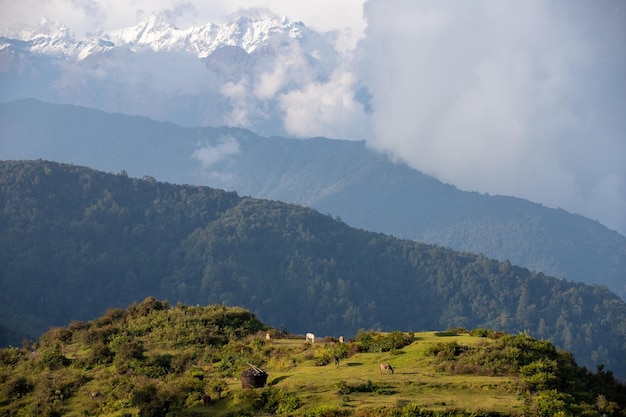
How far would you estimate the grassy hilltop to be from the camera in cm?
3262

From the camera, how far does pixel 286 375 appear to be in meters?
38.3

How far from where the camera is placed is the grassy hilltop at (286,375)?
107ft

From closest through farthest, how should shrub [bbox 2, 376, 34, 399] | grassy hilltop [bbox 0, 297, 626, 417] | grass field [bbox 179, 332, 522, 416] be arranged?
grass field [bbox 179, 332, 522, 416]
grassy hilltop [bbox 0, 297, 626, 417]
shrub [bbox 2, 376, 34, 399]

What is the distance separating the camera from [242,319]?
5634cm

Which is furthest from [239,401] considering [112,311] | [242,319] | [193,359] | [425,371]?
[112,311]

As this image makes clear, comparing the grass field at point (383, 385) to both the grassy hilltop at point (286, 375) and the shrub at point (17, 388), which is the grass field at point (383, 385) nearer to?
the grassy hilltop at point (286, 375)

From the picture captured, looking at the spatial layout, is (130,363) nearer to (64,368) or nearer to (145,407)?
(64,368)

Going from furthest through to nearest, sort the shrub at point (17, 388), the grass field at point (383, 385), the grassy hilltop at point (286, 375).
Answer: the shrub at point (17, 388) → the grassy hilltop at point (286, 375) → the grass field at point (383, 385)

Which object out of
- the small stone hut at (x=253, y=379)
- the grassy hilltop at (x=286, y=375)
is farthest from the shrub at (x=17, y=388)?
the small stone hut at (x=253, y=379)

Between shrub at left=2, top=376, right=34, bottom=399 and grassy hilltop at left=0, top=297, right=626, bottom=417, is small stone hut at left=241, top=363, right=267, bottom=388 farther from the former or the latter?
shrub at left=2, top=376, right=34, bottom=399

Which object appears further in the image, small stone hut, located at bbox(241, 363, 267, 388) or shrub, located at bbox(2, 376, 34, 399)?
shrub, located at bbox(2, 376, 34, 399)

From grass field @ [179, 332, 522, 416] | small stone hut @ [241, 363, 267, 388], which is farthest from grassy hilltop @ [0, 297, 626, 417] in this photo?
small stone hut @ [241, 363, 267, 388]

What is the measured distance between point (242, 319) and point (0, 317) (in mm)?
140022

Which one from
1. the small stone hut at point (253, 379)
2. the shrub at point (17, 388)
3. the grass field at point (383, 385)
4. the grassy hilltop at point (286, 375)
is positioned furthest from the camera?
the shrub at point (17, 388)
